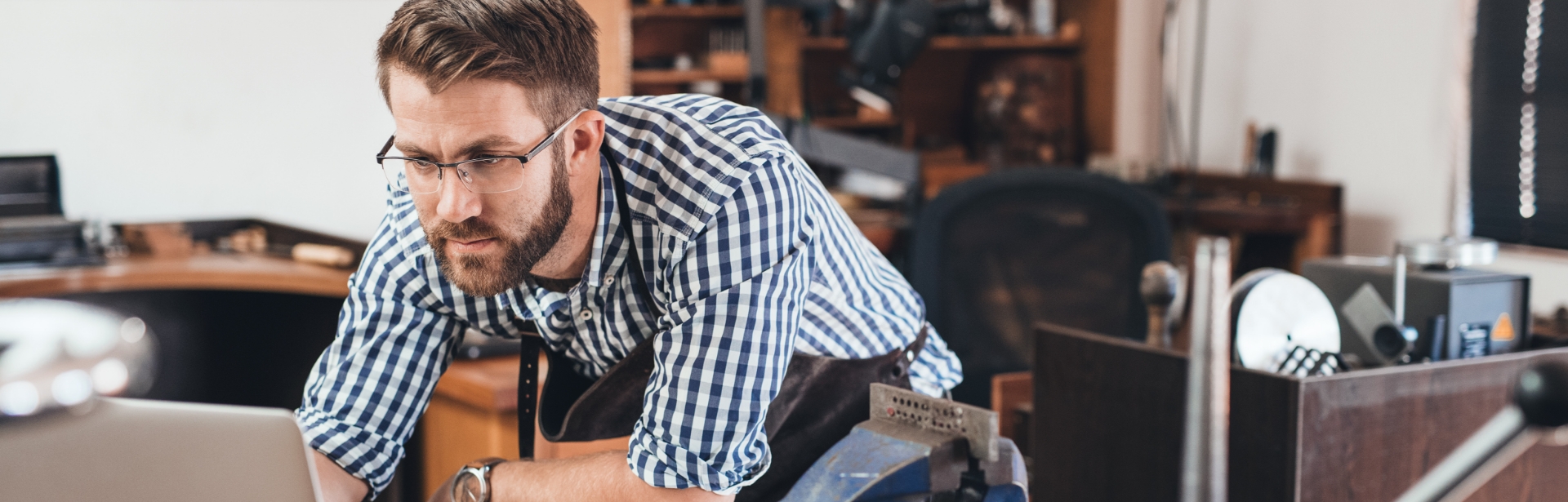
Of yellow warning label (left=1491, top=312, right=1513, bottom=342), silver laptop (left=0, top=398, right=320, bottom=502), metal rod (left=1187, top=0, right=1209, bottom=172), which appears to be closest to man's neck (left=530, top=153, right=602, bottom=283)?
silver laptop (left=0, top=398, right=320, bottom=502)

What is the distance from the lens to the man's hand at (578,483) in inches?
41.0

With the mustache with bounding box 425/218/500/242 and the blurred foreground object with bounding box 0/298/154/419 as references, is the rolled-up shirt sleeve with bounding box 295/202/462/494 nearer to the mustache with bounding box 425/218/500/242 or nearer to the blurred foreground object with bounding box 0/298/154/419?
the mustache with bounding box 425/218/500/242

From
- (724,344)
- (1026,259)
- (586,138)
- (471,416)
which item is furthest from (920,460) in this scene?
(1026,259)

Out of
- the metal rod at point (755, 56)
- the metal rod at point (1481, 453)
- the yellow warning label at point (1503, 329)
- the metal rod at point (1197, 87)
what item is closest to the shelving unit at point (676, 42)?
the metal rod at point (755, 56)

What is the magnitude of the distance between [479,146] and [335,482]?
0.39 m

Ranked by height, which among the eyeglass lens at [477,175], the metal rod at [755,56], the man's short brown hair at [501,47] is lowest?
the eyeglass lens at [477,175]

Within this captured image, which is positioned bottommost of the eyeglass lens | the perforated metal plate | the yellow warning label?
the yellow warning label

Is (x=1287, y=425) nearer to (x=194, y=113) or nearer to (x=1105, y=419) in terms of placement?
(x=1105, y=419)

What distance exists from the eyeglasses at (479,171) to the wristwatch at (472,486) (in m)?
0.28

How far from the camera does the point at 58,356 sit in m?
0.46

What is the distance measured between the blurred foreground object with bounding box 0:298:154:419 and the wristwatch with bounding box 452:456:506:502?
0.63 m

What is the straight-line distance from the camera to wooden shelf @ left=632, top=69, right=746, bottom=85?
449 centimetres

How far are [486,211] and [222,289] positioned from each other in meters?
2.07

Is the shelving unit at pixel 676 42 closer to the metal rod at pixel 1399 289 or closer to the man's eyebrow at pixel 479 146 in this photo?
the metal rod at pixel 1399 289
